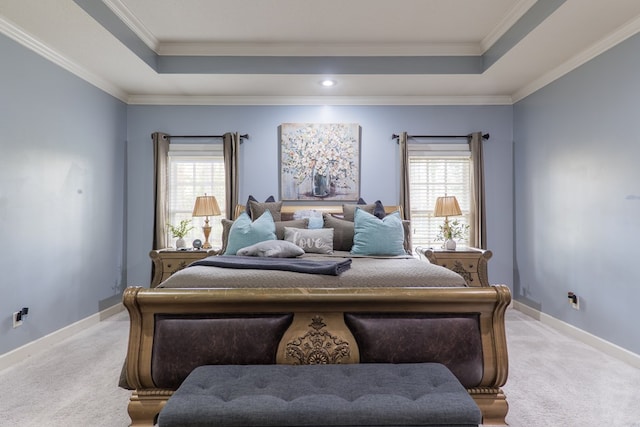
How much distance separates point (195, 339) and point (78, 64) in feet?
10.4

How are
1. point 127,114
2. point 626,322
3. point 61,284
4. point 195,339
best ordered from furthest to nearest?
point 127,114 < point 61,284 < point 626,322 < point 195,339

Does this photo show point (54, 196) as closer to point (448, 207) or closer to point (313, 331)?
point (313, 331)

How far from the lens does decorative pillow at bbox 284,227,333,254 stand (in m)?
3.26

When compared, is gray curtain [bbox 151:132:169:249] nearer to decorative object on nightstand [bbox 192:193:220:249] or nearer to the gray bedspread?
decorative object on nightstand [bbox 192:193:220:249]

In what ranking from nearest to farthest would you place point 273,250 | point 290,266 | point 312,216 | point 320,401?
point 320,401 → point 290,266 → point 273,250 → point 312,216

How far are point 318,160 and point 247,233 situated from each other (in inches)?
63.7

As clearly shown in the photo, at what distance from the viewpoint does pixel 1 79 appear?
2.77 metres

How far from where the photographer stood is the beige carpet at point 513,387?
2031 millimetres

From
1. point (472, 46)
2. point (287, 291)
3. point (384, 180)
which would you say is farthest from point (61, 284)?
point (472, 46)

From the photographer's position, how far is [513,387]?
240 cm

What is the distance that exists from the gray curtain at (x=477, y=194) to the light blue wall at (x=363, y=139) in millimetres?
157

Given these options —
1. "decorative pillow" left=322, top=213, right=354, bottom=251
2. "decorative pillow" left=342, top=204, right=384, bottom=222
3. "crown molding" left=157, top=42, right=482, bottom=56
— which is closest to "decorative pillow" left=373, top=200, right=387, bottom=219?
"decorative pillow" left=342, top=204, right=384, bottom=222

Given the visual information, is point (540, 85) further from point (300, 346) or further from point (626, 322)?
point (300, 346)

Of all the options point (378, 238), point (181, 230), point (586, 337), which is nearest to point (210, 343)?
point (378, 238)
